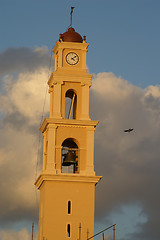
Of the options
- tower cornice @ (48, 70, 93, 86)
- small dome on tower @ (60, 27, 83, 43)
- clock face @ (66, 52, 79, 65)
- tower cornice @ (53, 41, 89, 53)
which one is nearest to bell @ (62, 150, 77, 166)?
tower cornice @ (48, 70, 93, 86)

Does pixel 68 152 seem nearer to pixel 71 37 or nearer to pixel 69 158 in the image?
pixel 69 158

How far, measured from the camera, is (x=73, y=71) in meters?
80.6

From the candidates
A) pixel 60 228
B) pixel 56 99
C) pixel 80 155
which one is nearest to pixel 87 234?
pixel 60 228

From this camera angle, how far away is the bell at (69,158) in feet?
259

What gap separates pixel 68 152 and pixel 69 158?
685mm

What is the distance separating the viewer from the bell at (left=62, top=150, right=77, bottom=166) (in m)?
79.1

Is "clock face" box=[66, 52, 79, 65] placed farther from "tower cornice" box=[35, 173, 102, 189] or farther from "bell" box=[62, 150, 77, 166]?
"tower cornice" box=[35, 173, 102, 189]

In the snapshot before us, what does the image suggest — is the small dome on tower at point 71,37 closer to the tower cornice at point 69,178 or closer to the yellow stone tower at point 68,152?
the yellow stone tower at point 68,152

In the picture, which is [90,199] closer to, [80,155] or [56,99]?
[80,155]

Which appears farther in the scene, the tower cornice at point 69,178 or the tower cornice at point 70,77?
the tower cornice at point 70,77

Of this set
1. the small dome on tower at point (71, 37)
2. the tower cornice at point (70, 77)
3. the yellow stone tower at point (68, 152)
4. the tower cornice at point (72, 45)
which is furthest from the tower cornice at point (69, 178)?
the small dome on tower at point (71, 37)

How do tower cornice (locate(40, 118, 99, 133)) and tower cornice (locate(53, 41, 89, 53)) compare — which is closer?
tower cornice (locate(40, 118, 99, 133))

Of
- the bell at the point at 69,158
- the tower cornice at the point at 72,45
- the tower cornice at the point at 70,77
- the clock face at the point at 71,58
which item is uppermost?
the tower cornice at the point at 72,45

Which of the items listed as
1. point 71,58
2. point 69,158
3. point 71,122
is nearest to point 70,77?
point 71,58
